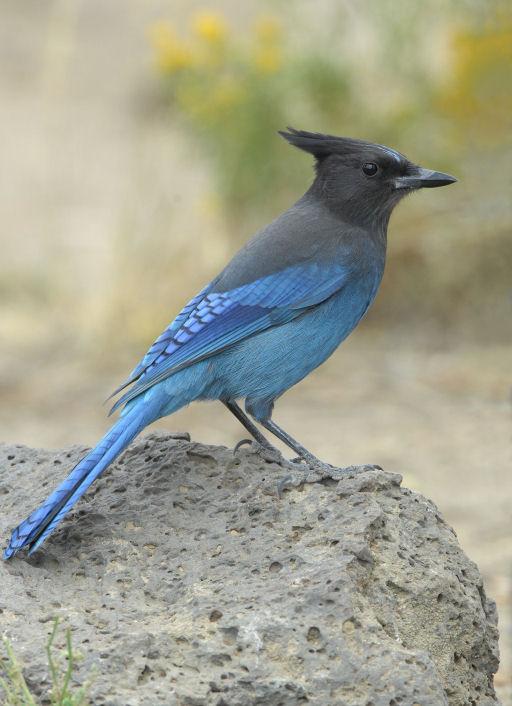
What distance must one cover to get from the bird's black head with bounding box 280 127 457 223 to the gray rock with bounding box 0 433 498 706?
3.26 feet

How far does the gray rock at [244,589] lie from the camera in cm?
241

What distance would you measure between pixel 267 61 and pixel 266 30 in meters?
0.27

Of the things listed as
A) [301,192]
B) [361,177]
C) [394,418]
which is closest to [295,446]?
[361,177]

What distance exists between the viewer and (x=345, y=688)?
240 centimetres

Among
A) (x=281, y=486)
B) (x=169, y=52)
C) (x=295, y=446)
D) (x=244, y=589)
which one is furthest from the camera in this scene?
(x=169, y=52)

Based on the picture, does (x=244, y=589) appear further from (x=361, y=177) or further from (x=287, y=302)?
(x=361, y=177)

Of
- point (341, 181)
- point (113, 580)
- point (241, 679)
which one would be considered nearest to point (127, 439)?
point (113, 580)

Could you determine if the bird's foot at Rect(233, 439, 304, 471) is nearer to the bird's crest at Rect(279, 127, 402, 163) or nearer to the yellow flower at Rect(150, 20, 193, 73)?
the bird's crest at Rect(279, 127, 402, 163)

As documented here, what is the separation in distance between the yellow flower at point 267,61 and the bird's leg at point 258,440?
16.5ft

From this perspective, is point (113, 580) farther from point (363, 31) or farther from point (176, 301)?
point (363, 31)

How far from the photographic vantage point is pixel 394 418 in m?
7.36

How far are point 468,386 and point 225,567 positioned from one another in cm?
536

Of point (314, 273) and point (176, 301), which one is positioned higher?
point (176, 301)

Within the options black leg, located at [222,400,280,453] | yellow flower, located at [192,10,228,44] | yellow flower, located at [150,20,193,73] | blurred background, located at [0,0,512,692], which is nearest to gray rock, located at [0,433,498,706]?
black leg, located at [222,400,280,453]
